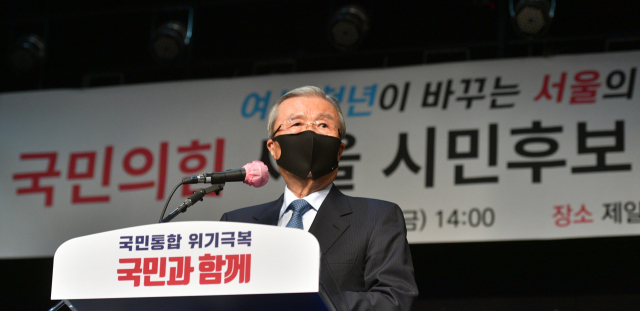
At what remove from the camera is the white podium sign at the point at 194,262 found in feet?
3.85

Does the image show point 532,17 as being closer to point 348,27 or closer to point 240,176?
point 348,27

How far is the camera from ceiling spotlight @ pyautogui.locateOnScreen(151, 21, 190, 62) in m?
4.37

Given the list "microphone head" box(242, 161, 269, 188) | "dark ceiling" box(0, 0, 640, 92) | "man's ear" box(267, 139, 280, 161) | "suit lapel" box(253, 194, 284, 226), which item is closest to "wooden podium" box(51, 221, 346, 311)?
"microphone head" box(242, 161, 269, 188)

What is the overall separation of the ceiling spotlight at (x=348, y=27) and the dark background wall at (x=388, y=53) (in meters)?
0.09

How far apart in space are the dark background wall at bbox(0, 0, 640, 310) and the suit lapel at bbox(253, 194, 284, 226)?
2.26 meters

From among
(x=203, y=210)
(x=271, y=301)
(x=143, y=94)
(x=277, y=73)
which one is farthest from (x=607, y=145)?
(x=271, y=301)

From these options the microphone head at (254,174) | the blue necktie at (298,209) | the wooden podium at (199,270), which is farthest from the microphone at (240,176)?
the wooden podium at (199,270)

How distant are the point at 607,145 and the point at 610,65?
449mm

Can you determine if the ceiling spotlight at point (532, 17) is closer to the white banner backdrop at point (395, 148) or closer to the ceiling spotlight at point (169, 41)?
the white banner backdrop at point (395, 148)

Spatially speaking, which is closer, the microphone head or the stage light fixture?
the microphone head

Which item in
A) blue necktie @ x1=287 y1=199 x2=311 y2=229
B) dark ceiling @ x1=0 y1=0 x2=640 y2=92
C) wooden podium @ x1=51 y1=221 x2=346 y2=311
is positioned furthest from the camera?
dark ceiling @ x1=0 y1=0 x2=640 y2=92

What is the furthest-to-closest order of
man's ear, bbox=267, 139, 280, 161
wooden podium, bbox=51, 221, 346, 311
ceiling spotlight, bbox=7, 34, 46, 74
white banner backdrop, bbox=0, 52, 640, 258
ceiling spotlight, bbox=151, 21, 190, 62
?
ceiling spotlight, bbox=7, 34, 46, 74, ceiling spotlight, bbox=151, 21, 190, 62, white banner backdrop, bbox=0, 52, 640, 258, man's ear, bbox=267, 139, 280, 161, wooden podium, bbox=51, 221, 346, 311

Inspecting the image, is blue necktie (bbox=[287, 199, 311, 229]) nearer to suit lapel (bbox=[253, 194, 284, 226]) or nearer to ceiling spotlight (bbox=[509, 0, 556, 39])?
suit lapel (bbox=[253, 194, 284, 226])

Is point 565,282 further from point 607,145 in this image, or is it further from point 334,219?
point 334,219
